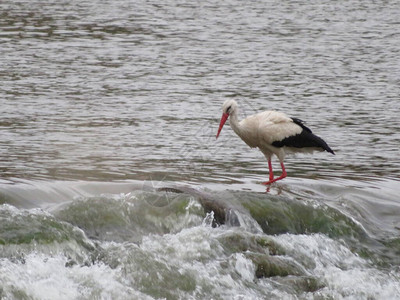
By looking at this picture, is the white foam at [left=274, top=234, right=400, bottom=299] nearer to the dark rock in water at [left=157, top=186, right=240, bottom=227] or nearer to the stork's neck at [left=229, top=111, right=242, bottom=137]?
the dark rock in water at [left=157, top=186, right=240, bottom=227]

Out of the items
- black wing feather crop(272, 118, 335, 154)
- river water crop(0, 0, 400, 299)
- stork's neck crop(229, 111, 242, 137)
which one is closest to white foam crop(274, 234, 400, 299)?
river water crop(0, 0, 400, 299)

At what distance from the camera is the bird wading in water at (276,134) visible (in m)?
11.0

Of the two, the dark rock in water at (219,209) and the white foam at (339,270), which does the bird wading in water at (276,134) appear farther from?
the white foam at (339,270)

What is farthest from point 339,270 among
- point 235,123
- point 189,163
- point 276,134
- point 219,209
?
point 189,163

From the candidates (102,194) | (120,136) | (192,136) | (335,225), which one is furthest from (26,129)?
(335,225)

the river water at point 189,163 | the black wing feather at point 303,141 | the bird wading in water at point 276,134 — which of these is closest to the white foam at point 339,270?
the river water at point 189,163

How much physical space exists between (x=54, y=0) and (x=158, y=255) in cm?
2037

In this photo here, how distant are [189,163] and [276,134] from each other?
5.04ft

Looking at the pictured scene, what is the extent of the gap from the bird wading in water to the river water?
15.8 inches

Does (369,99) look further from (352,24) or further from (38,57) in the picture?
(352,24)

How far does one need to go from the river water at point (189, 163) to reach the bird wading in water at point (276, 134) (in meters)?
0.40

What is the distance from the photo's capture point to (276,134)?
36.1 feet

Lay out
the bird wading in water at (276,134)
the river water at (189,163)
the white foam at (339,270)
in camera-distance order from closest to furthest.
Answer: the river water at (189,163) < the white foam at (339,270) < the bird wading in water at (276,134)

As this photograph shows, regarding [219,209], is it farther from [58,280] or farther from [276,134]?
[58,280]
